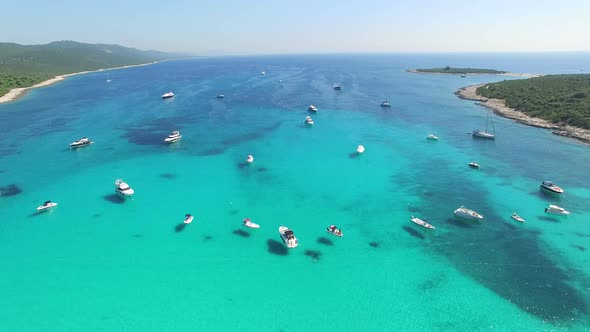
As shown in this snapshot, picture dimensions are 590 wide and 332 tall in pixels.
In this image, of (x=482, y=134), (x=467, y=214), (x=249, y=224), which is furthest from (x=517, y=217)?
(x=482, y=134)

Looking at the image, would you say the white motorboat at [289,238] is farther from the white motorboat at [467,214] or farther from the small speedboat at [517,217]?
the small speedboat at [517,217]

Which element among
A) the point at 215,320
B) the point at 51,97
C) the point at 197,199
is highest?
the point at 51,97

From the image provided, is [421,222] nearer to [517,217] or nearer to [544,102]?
[517,217]

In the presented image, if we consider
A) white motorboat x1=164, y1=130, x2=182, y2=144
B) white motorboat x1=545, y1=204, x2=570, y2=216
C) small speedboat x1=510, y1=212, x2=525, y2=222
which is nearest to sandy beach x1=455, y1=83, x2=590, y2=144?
white motorboat x1=545, y1=204, x2=570, y2=216

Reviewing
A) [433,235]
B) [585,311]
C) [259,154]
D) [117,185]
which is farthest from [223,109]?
[585,311]

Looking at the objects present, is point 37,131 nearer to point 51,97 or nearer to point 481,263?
point 51,97

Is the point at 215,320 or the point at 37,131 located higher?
the point at 37,131

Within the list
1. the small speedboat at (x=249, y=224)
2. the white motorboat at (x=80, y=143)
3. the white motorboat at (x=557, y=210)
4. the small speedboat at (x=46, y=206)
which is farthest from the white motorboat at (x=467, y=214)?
the white motorboat at (x=80, y=143)

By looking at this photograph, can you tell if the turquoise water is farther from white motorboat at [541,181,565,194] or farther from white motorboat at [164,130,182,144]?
white motorboat at [164,130,182,144]
